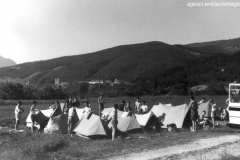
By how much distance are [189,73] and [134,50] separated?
4830cm

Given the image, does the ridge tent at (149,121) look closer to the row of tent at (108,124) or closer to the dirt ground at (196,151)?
the row of tent at (108,124)

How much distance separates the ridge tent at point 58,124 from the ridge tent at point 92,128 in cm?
139

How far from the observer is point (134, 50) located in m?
145

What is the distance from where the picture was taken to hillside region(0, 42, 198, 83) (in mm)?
112500

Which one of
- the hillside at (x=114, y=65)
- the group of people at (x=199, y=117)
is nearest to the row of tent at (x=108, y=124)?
the group of people at (x=199, y=117)

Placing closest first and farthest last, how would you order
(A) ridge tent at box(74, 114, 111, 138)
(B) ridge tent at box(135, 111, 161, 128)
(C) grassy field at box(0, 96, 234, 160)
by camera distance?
(C) grassy field at box(0, 96, 234, 160) < (A) ridge tent at box(74, 114, 111, 138) < (B) ridge tent at box(135, 111, 161, 128)

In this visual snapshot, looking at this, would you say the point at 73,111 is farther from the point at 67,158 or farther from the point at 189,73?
the point at 189,73

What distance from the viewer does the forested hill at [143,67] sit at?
3634 inches

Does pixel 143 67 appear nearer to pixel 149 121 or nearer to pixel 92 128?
pixel 149 121

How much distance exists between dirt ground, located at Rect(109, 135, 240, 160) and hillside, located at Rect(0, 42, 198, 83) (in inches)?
3426

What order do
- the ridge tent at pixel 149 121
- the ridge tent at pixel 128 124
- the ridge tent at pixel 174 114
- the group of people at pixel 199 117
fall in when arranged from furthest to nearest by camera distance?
1. the ridge tent at pixel 174 114
2. the ridge tent at pixel 149 121
3. the ridge tent at pixel 128 124
4. the group of people at pixel 199 117

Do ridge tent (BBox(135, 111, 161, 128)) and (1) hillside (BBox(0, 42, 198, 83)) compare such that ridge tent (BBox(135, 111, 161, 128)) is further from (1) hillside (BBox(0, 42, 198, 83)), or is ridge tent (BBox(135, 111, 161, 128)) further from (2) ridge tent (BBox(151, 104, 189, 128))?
(1) hillside (BBox(0, 42, 198, 83))

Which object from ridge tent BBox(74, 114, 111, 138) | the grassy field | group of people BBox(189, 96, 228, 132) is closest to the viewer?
the grassy field

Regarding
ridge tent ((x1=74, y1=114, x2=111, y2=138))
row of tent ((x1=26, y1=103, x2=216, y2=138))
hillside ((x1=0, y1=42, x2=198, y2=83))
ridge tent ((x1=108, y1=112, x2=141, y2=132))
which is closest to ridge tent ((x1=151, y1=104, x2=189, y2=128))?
row of tent ((x1=26, y1=103, x2=216, y2=138))
